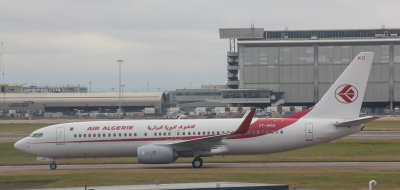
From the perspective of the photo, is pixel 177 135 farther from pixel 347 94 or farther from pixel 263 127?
pixel 347 94

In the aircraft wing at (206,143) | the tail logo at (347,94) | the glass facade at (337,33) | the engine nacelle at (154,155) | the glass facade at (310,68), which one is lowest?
the engine nacelle at (154,155)

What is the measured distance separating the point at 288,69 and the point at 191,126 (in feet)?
410

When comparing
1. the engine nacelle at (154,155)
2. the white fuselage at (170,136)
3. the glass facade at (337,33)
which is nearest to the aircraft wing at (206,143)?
the white fuselage at (170,136)

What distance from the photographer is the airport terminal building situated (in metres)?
159

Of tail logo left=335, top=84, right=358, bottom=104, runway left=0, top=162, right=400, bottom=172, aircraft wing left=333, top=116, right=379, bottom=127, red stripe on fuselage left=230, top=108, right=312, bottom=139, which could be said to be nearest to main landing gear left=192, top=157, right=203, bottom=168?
runway left=0, top=162, right=400, bottom=172

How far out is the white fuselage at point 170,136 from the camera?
39156 mm

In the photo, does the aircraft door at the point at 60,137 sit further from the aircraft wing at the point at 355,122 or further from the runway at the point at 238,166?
the aircraft wing at the point at 355,122

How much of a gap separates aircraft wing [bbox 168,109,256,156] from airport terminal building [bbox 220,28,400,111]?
123115mm

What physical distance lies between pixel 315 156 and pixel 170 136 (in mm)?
11446

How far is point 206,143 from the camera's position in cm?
3894

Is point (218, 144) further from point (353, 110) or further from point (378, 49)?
point (378, 49)

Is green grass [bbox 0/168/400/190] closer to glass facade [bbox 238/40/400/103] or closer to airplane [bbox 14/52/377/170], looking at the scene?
airplane [bbox 14/52/377/170]

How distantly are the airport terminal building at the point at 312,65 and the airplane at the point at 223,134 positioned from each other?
121654 mm

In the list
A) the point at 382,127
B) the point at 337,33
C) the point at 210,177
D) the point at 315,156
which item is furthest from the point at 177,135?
the point at 337,33
